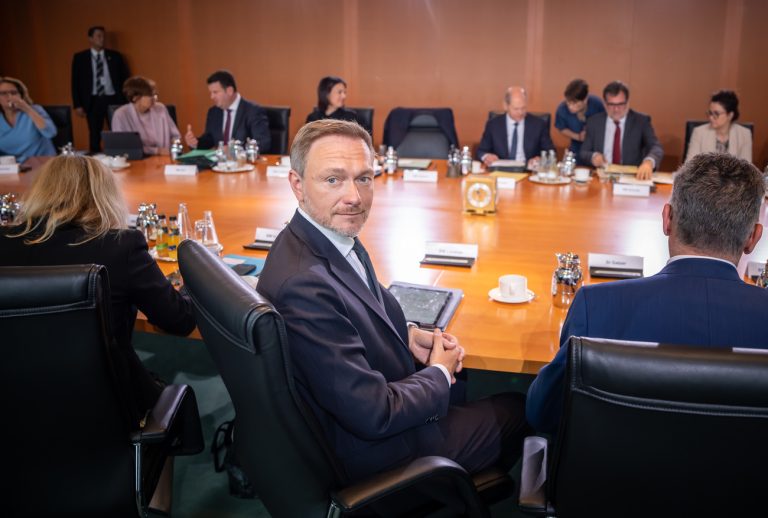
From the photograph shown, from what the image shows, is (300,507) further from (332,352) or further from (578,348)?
(578,348)

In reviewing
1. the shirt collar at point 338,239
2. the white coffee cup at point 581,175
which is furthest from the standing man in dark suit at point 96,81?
the shirt collar at point 338,239

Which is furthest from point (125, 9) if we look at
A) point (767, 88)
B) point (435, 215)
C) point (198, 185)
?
point (767, 88)

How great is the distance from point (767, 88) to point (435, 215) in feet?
16.8

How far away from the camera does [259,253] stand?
9.14ft

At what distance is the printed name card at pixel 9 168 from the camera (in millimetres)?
4449

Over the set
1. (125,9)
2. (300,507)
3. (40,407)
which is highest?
(125,9)

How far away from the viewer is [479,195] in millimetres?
3367

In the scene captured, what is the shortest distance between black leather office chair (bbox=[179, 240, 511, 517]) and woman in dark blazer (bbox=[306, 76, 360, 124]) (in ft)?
13.1

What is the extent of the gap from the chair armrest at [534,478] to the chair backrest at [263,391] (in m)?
0.40

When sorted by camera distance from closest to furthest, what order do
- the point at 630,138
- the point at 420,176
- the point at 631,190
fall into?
1. the point at 631,190
2. the point at 420,176
3. the point at 630,138

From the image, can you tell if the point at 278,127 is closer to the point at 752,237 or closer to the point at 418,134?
the point at 418,134

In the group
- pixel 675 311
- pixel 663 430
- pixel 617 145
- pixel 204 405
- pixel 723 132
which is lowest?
pixel 204 405

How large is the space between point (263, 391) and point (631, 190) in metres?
3.17

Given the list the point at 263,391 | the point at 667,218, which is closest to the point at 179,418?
the point at 263,391
